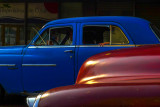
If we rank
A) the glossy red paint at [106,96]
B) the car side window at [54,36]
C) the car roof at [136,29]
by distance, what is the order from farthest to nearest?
the car side window at [54,36] < the car roof at [136,29] < the glossy red paint at [106,96]

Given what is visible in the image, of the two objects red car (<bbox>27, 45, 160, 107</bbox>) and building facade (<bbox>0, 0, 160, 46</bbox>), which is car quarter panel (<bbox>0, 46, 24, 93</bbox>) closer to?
red car (<bbox>27, 45, 160, 107</bbox>)

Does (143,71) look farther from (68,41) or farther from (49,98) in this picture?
(68,41)

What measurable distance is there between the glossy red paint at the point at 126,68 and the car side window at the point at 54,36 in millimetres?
2917

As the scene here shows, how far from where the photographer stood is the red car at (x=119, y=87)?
1.59 meters

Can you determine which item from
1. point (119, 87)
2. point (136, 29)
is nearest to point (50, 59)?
point (136, 29)

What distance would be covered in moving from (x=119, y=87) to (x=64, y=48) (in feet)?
11.4

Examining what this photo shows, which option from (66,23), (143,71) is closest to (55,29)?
(66,23)

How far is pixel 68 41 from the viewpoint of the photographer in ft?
16.9

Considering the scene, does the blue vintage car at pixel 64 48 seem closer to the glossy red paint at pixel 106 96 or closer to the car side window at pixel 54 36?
the car side window at pixel 54 36

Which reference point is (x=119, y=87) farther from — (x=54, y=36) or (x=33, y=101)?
(x=54, y=36)

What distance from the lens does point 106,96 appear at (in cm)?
165

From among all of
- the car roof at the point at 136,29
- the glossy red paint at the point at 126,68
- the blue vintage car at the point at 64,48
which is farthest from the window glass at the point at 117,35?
the glossy red paint at the point at 126,68

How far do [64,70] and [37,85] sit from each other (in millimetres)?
605

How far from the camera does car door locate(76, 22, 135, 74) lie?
4.84 m
